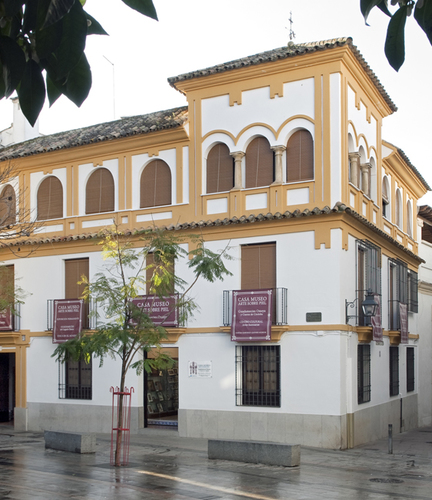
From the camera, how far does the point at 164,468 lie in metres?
14.8

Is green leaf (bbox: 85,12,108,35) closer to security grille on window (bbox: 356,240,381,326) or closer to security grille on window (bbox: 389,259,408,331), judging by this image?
security grille on window (bbox: 356,240,381,326)

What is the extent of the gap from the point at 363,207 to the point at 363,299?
9.00ft

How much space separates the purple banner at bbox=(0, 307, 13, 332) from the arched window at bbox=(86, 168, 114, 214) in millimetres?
4139

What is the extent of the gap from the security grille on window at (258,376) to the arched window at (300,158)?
4.63 meters

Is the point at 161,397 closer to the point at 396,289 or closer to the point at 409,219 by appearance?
the point at 396,289

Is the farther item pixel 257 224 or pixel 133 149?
pixel 133 149

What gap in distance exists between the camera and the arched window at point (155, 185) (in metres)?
21.2

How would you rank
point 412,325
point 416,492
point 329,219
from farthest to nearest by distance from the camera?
point 412,325 < point 329,219 < point 416,492

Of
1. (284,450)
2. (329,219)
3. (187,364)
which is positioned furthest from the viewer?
(187,364)

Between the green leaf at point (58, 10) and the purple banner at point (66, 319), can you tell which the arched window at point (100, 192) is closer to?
the purple banner at point (66, 319)

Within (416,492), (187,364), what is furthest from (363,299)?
(416,492)

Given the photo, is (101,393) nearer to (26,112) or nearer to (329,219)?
(329,219)

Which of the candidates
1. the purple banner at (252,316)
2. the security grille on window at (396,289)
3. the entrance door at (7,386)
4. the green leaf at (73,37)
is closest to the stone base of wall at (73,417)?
the entrance door at (7,386)

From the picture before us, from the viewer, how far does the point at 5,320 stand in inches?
897
